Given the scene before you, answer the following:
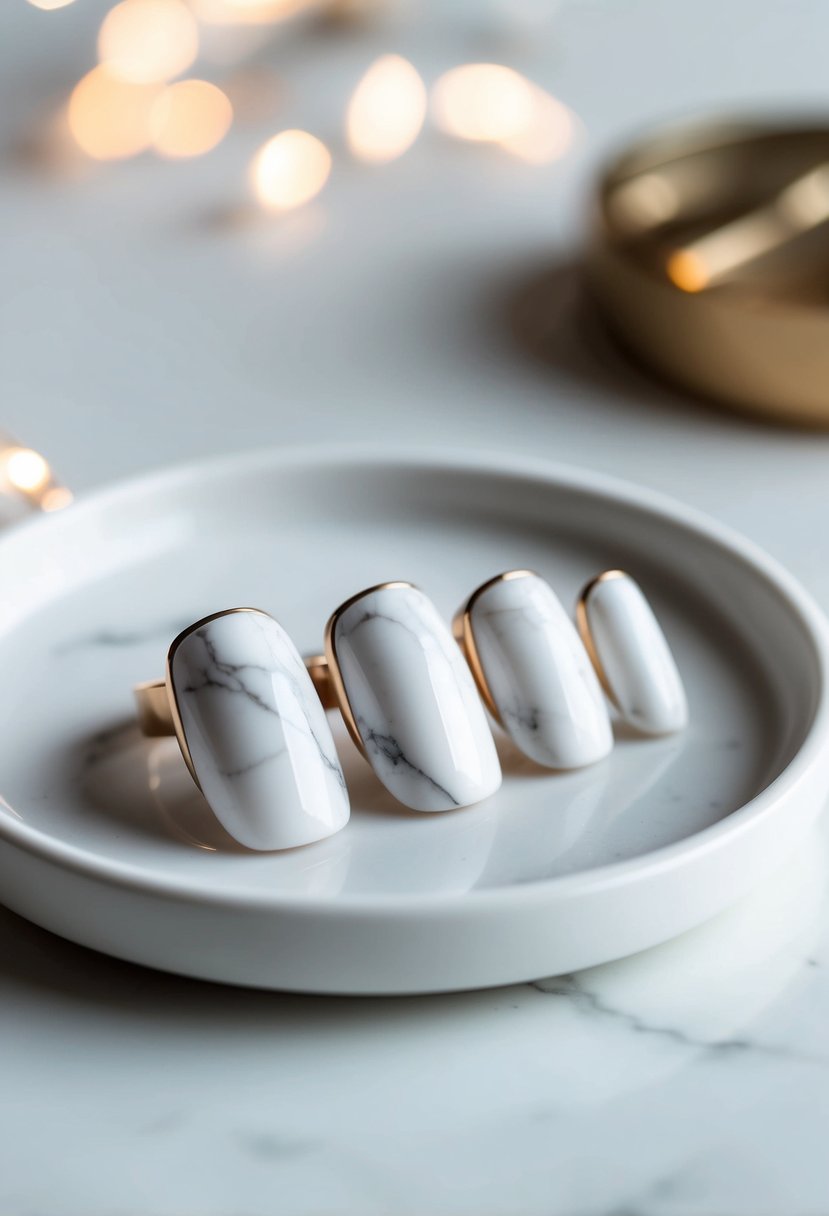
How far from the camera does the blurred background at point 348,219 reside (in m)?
0.82

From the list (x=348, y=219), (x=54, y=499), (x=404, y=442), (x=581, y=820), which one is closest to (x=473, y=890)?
(x=581, y=820)

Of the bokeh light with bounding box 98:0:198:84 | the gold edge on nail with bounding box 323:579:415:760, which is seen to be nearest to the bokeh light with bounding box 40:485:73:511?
the gold edge on nail with bounding box 323:579:415:760

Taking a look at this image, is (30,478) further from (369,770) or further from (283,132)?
(283,132)

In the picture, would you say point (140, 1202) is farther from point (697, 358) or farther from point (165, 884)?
point (697, 358)

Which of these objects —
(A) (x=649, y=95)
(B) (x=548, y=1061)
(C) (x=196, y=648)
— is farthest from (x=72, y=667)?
(A) (x=649, y=95)

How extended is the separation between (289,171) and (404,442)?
1.27 ft

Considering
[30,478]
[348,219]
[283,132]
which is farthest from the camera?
[283,132]

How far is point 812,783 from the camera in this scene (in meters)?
0.45

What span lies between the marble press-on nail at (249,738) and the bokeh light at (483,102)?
33.6 inches

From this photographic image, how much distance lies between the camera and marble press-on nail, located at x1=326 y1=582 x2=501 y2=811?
450 millimetres

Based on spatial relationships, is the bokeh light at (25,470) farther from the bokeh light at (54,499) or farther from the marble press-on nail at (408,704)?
the marble press-on nail at (408,704)

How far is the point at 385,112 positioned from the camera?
3.95 ft

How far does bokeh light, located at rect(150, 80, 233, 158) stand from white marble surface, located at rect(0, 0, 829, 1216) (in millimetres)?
27

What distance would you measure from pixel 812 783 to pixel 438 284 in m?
0.61
